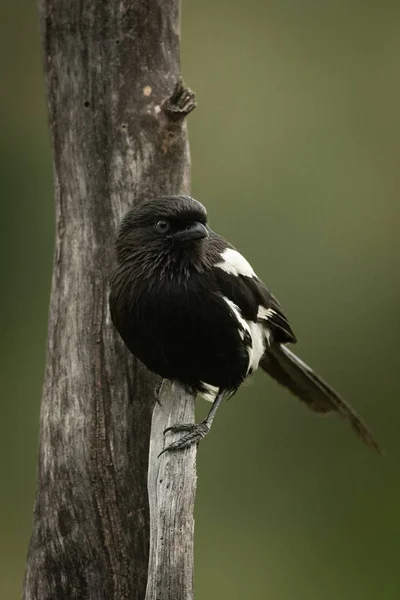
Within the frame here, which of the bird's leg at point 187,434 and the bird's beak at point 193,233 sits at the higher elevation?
the bird's beak at point 193,233

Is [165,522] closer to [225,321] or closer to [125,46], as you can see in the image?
[225,321]

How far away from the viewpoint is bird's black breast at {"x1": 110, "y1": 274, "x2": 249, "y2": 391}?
3594 mm

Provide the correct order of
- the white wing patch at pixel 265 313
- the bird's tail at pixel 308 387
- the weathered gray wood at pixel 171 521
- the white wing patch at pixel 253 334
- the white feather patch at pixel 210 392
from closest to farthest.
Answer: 1. the weathered gray wood at pixel 171 521
2. the white wing patch at pixel 253 334
3. the white feather patch at pixel 210 392
4. the white wing patch at pixel 265 313
5. the bird's tail at pixel 308 387

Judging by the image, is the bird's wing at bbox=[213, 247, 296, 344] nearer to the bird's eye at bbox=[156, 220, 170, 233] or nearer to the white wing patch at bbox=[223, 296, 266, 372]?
the white wing patch at bbox=[223, 296, 266, 372]

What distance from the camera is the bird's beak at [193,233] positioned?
3582 millimetres

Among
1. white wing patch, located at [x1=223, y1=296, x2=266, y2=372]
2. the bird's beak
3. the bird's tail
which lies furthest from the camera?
the bird's tail

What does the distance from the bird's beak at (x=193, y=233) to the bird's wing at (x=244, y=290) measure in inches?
7.4

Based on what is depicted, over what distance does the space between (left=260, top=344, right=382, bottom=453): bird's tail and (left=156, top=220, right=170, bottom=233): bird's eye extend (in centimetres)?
92

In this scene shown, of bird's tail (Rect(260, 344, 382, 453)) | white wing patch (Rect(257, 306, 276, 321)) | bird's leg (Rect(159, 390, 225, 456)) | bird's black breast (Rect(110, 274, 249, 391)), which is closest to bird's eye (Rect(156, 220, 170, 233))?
bird's black breast (Rect(110, 274, 249, 391))

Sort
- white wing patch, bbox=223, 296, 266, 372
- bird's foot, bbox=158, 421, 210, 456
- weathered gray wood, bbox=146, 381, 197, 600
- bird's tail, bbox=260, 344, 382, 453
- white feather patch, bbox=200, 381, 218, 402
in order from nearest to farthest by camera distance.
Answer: weathered gray wood, bbox=146, 381, 197, 600, bird's foot, bbox=158, 421, 210, 456, white wing patch, bbox=223, 296, 266, 372, white feather patch, bbox=200, 381, 218, 402, bird's tail, bbox=260, 344, 382, 453

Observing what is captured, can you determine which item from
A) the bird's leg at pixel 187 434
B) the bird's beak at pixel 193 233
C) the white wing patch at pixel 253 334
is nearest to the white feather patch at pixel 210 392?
the white wing patch at pixel 253 334

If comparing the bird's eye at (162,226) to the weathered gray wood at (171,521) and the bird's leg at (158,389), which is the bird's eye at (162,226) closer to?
the bird's leg at (158,389)

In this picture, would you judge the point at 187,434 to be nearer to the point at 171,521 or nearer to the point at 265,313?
the point at 171,521

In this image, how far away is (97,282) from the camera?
3.91 meters
